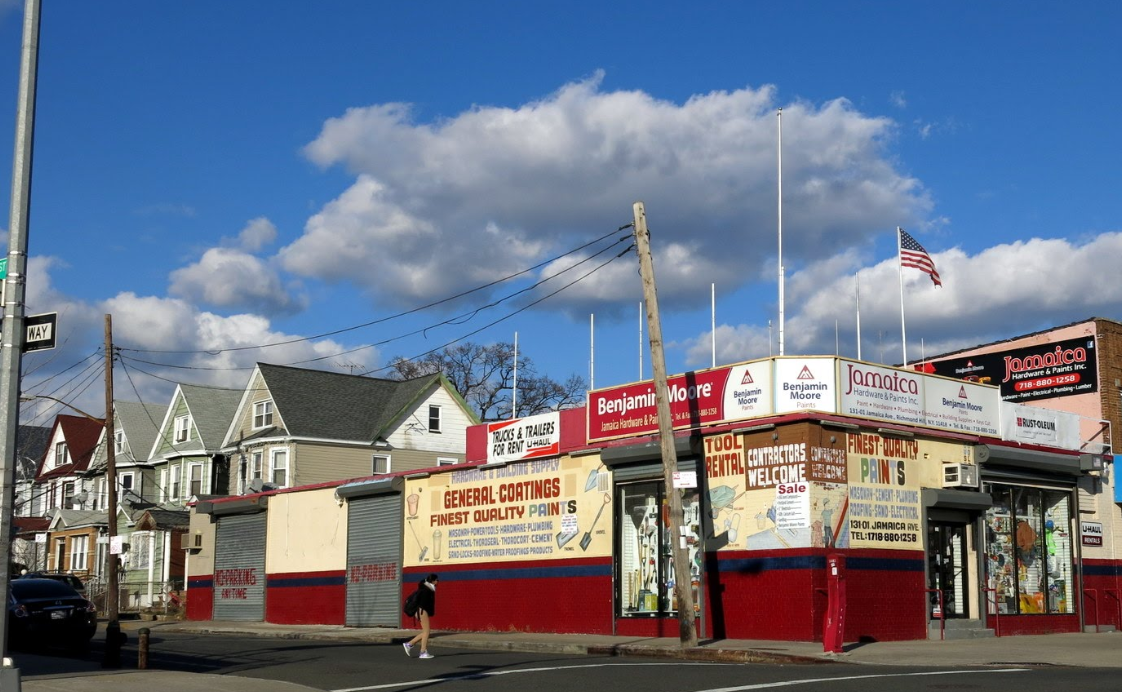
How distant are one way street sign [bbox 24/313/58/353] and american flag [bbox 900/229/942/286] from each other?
21.2 m

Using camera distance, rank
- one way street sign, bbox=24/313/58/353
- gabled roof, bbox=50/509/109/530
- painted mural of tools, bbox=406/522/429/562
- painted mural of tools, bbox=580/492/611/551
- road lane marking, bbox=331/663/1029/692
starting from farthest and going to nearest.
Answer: gabled roof, bbox=50/509/109/530 < painted mural of tools, bbox=406/522/429/562 < painted mural of tools, bbox=580/492/611/551 < road lane marking, bbox=331/663/1029/692 < one way street sign, bbox=24/313/58/353

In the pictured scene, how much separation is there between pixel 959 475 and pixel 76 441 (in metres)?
60.7

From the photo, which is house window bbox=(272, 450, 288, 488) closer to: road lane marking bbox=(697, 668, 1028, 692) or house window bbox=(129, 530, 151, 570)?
house window bbox=(129, 530, 151, 570)

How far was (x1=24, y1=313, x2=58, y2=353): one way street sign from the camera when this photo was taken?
470 inches

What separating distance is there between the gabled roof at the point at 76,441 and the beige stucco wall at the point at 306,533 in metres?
35.4

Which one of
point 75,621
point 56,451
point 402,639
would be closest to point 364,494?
point 402,639

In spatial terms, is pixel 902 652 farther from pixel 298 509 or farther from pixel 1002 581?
pixel 298 509

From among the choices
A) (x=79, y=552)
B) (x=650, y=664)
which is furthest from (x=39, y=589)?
(x=79, y=552)

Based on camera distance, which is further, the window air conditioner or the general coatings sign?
the general coatings sign

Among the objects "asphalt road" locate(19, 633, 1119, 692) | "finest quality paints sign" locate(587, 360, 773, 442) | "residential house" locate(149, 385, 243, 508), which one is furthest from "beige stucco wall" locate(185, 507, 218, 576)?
"finest quality paints sign" locate(587, 360, 773, 442)

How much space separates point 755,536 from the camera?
2391 centimetres

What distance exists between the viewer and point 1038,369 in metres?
42.7

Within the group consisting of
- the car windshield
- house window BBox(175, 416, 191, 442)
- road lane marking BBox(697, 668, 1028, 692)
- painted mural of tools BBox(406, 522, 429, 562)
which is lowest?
road lane marking BBox(697, 668, 1028, 692)

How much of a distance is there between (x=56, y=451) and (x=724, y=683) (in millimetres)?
67607
